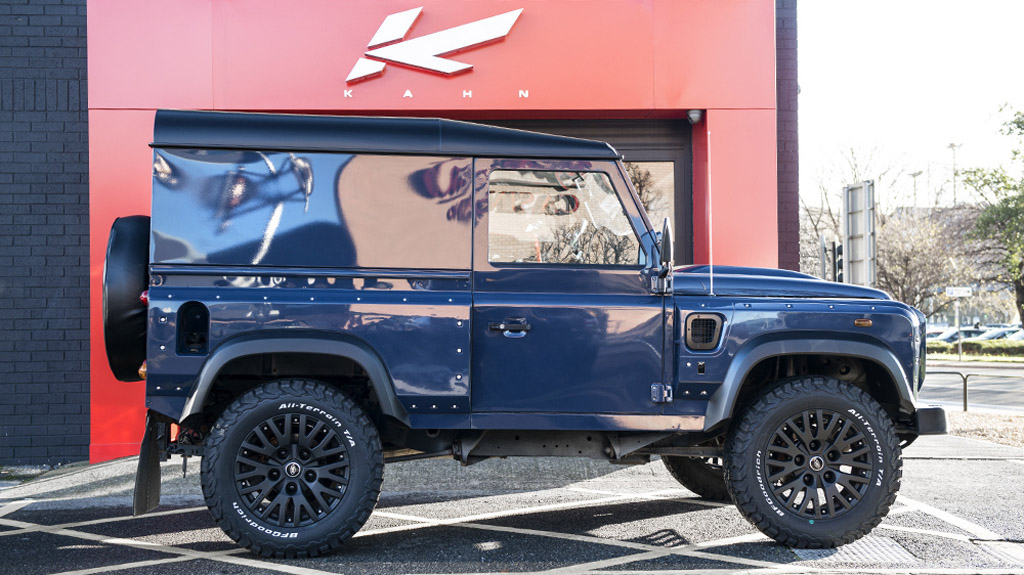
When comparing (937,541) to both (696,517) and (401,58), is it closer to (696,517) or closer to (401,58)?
(696,517)

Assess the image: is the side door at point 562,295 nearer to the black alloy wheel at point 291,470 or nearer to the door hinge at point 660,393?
the door hinge at point 660,393

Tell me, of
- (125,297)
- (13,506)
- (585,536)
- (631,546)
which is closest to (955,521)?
(631,546)

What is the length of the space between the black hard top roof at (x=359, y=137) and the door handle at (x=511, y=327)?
3.22 ft

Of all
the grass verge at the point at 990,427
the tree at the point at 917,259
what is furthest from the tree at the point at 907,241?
the grass verge at the point at 990,427

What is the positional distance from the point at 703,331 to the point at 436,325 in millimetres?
1563

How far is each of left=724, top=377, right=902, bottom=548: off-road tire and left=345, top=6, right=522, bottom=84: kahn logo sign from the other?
532 centimetres

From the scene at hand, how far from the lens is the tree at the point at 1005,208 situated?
3412 cm

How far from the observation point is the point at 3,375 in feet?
28.2

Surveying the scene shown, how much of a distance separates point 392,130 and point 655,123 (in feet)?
16.4

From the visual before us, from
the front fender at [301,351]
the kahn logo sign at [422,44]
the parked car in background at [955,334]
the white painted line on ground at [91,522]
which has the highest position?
the kahn logo sign at [422,44]

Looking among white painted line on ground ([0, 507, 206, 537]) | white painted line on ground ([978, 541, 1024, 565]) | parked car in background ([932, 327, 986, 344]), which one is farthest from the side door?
parked car in background ([932, 327, 986, 344])

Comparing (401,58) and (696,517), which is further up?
(401,58)

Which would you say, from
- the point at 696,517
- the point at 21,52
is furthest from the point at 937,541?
the point at 21,52

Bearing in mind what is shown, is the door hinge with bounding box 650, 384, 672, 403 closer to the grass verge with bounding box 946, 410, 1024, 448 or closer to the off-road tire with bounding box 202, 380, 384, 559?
the off-road tire with bounding box 202, 380, 384, 559
